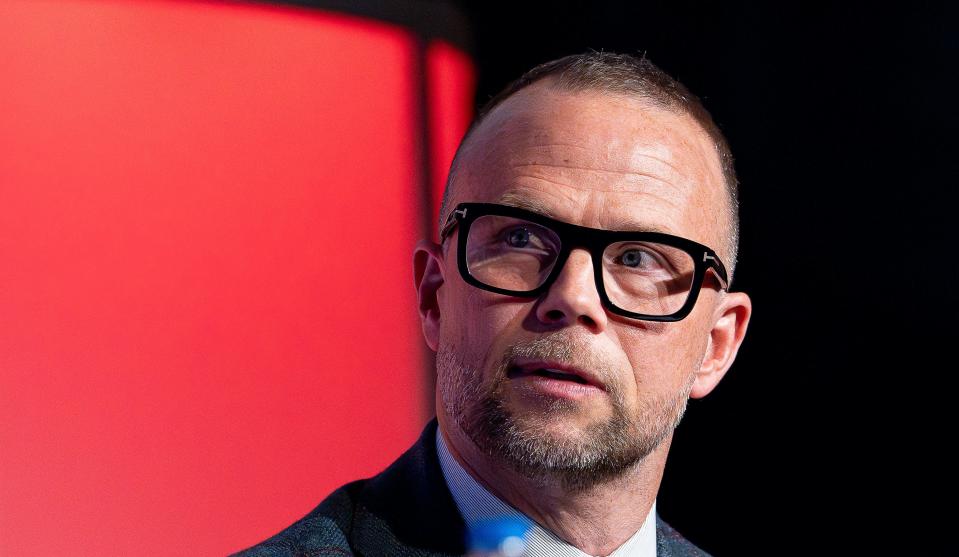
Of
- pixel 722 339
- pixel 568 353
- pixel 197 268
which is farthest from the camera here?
pixel 197 268

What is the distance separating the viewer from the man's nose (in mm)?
1399

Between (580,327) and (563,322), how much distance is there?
0.02 m

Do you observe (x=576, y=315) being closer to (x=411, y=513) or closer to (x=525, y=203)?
(x=525, y=203)

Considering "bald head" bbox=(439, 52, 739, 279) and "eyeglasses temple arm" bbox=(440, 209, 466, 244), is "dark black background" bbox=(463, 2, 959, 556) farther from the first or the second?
"eyeglasses temple arm" bbox=(440, 209, 466, 244)

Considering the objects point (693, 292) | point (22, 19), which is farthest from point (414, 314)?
point (693, 292)

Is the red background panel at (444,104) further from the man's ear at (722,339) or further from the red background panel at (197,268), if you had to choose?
the man's ear at (722,339)

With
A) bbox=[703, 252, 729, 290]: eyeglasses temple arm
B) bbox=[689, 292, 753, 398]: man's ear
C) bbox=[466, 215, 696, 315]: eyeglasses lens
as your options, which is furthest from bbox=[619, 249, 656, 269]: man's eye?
bbox=[689, 292, 753, 398]: man's ear

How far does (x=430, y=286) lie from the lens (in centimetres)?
169

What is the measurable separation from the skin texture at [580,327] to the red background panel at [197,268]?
35.2 inches

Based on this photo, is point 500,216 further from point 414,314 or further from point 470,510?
point 414,314

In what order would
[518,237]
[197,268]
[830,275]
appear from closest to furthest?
1. [518,237]
2. [197,268]
3. [830,275]

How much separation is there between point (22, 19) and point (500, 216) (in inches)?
48.8

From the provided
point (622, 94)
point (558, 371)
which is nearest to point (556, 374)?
point (558, 371)

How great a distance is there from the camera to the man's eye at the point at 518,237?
4.87 feet
